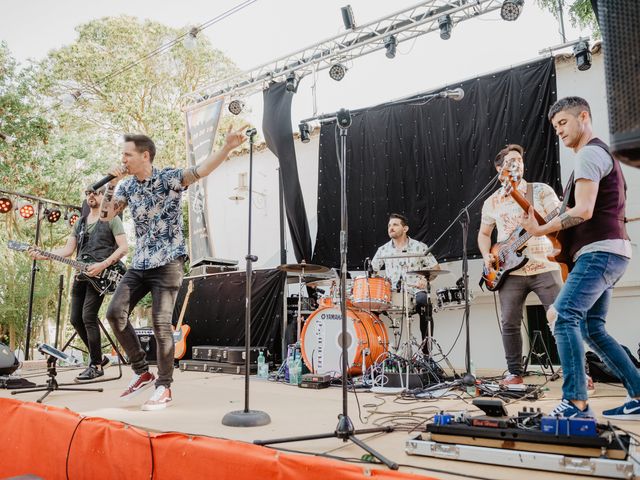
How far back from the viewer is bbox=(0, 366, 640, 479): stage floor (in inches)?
84.1

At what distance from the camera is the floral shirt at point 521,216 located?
4.56 metres

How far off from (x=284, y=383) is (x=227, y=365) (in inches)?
48.1

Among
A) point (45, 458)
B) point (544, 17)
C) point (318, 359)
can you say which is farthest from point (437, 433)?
point (544, 17)

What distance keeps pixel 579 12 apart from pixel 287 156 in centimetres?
485

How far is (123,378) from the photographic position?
18.1 feet

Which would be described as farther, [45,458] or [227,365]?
[227,365]

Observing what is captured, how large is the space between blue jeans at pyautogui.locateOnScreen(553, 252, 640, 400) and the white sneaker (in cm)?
258

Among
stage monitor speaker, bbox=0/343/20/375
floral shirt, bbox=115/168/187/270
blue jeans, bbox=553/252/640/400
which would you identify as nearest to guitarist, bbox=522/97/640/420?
blue jeans, bbox=553/252/640/400

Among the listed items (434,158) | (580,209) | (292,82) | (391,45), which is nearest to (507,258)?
(580,209)

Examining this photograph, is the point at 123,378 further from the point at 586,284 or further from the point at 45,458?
the point at 586,284

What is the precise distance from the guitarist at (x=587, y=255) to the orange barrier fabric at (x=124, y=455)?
1394 millimetres

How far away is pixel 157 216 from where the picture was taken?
3729mm

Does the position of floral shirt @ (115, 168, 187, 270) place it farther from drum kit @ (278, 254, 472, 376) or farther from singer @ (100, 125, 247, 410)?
drum kit @ (278, 254, 472, 376)

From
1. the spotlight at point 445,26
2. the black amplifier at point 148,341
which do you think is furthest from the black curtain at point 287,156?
the spotlight at point 445,26
